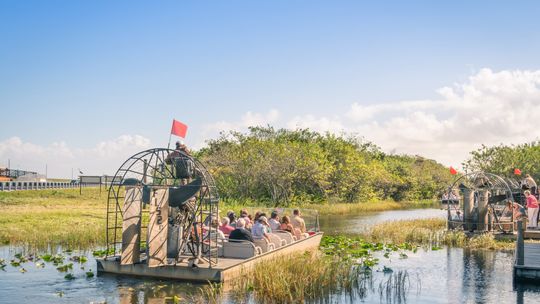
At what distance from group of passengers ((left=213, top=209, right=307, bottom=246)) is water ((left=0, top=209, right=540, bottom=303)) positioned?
2456 mm

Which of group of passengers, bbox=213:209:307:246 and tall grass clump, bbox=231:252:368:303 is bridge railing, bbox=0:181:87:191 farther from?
tall grass clump, bbox=231:252:368:303

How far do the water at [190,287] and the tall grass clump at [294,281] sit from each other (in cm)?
60

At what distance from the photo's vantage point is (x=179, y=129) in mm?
17016

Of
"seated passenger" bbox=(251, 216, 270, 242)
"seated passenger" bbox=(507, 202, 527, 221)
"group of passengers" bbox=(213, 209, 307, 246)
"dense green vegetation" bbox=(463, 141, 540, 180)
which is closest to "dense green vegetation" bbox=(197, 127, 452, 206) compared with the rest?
"dense green vegetation" bbox=(463, 141, 540, 180)

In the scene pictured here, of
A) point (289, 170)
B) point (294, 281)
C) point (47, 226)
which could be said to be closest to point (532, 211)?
point (294, 281)

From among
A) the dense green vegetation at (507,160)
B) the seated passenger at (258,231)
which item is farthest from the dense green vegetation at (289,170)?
the seated passenger at (258,231)

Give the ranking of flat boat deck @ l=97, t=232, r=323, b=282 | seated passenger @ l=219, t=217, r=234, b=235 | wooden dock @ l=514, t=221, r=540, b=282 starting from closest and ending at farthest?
flat boat deck @ l=97, t=232, r=323, b=282, wooden dock @ l=514, t=221, r=540, b=282, seated passenger @ l=219, t=217, r=234, b=235

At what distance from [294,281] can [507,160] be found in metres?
51.7

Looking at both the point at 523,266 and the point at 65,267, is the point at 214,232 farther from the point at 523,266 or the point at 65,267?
the point at 523,266

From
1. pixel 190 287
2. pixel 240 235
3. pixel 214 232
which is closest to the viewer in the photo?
pixel 190 287

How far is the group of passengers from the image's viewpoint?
694 inches

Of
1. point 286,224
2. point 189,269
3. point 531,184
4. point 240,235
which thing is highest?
point 531,184

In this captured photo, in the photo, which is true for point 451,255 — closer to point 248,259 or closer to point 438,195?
point 248,259

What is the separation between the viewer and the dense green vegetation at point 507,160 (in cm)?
5869
